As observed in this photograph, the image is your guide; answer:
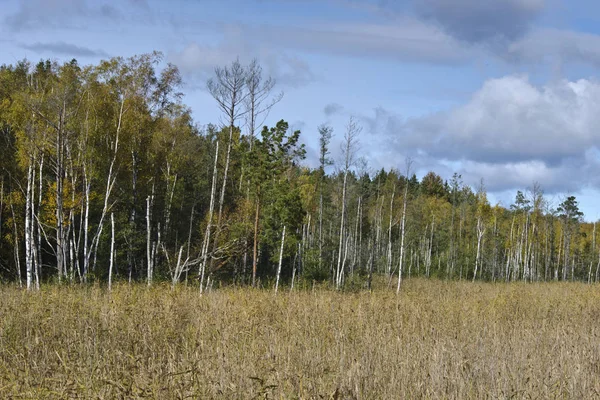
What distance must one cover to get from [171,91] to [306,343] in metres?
20.8

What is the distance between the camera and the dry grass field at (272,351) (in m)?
4.39

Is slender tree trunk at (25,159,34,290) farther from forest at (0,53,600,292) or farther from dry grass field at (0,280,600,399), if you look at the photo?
dry grass field at (0,280,600,399)

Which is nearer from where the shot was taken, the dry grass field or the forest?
the dry grass field

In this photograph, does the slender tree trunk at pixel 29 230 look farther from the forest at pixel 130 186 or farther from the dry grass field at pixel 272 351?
the dry grass field at pixel 272 351

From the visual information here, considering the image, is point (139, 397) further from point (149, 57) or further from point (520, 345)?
point (149, 57)

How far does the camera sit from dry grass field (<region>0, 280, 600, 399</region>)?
439 cm

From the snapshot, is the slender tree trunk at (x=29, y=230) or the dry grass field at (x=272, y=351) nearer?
the dry grass field at (x=272, y=351)

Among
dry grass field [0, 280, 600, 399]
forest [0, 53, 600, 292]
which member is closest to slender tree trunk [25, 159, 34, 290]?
forest [0, 53, 600, 292]

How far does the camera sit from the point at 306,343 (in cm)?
625

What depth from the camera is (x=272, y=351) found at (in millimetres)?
5598

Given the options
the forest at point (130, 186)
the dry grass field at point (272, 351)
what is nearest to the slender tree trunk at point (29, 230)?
the forest at point (130, 186)

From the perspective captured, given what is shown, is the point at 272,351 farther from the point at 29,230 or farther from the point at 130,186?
the point at 130,186

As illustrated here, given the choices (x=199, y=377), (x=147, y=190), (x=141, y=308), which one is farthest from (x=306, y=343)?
(x=147, y=190)

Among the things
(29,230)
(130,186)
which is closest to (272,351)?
(29,230)
